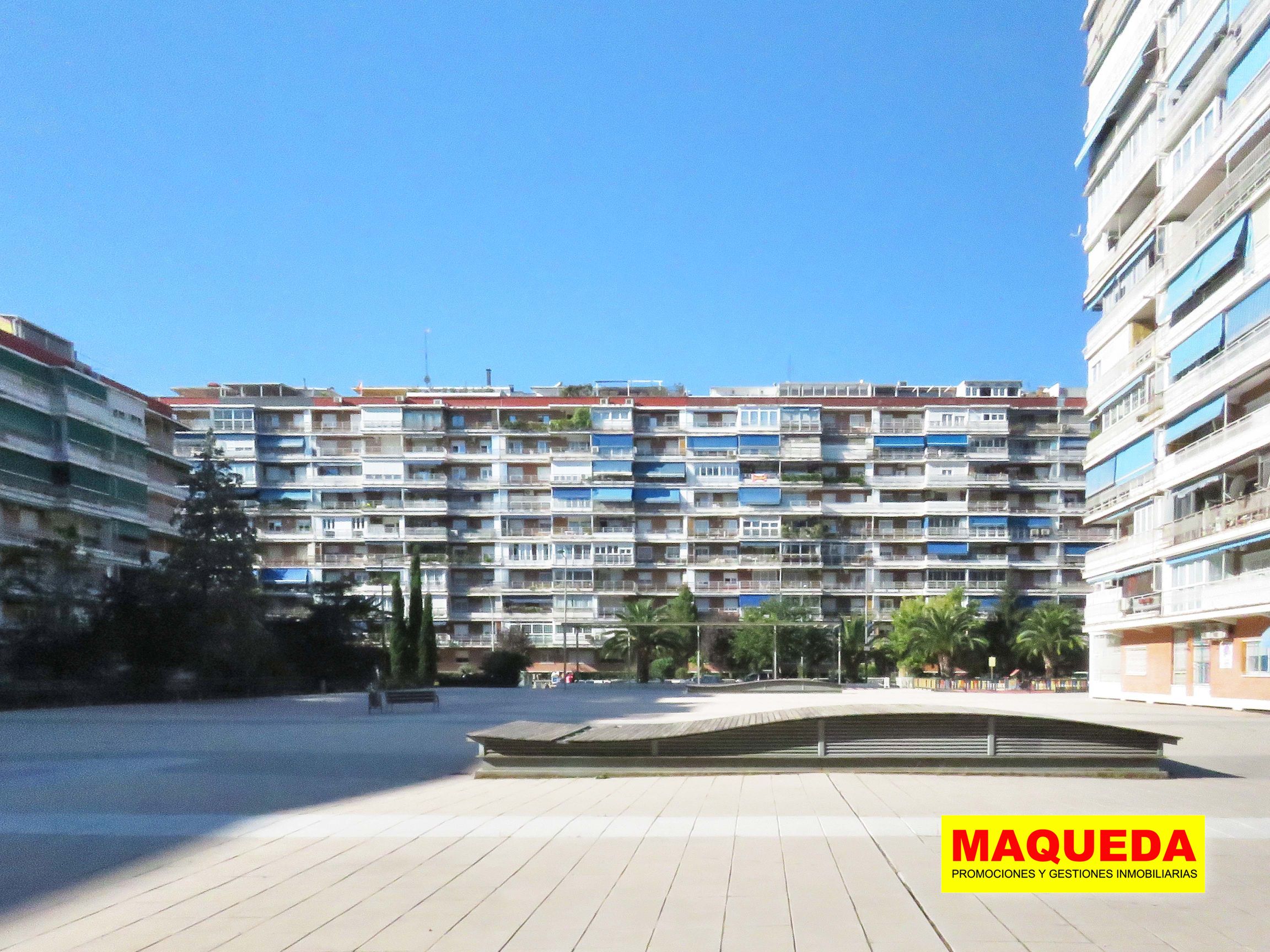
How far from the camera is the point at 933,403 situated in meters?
82.6

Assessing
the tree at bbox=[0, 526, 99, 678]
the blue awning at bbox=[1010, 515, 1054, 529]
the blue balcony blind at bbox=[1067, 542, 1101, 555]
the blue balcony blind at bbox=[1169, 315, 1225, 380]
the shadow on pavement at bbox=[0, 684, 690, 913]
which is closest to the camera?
the shadow on pavement at bbox=[0, 684, 690, 913]

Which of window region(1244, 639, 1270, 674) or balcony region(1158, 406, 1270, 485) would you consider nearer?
balcony region(1158, 406, 1270, 485)

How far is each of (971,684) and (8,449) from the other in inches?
1810

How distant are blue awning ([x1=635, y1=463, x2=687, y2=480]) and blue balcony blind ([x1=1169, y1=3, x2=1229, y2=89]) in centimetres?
5190

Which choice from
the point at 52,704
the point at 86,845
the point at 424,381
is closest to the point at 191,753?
the point at 86,845

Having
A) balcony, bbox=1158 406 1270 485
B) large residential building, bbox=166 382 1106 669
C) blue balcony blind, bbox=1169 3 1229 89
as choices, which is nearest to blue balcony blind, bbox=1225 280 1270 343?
balcony, bbox=1158 406 1270 485

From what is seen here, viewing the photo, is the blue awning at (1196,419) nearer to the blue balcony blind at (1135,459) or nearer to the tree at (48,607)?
the blue balcony blind at (1135,459)

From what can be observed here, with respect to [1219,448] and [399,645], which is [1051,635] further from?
[1219,448]

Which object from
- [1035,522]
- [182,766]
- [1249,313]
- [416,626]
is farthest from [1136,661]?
[1035,522]

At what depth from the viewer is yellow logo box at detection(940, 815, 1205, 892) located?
5555 millimetres

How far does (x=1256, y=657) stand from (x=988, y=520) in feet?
171

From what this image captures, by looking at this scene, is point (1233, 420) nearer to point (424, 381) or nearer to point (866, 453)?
point (866, 453)

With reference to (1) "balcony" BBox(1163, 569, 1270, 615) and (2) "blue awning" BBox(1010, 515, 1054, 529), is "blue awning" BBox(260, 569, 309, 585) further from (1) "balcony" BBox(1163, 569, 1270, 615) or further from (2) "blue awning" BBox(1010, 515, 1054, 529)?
(1) "balcony" BBox(1163, 569, 1270, 615)

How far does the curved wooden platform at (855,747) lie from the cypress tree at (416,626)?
43.9m
